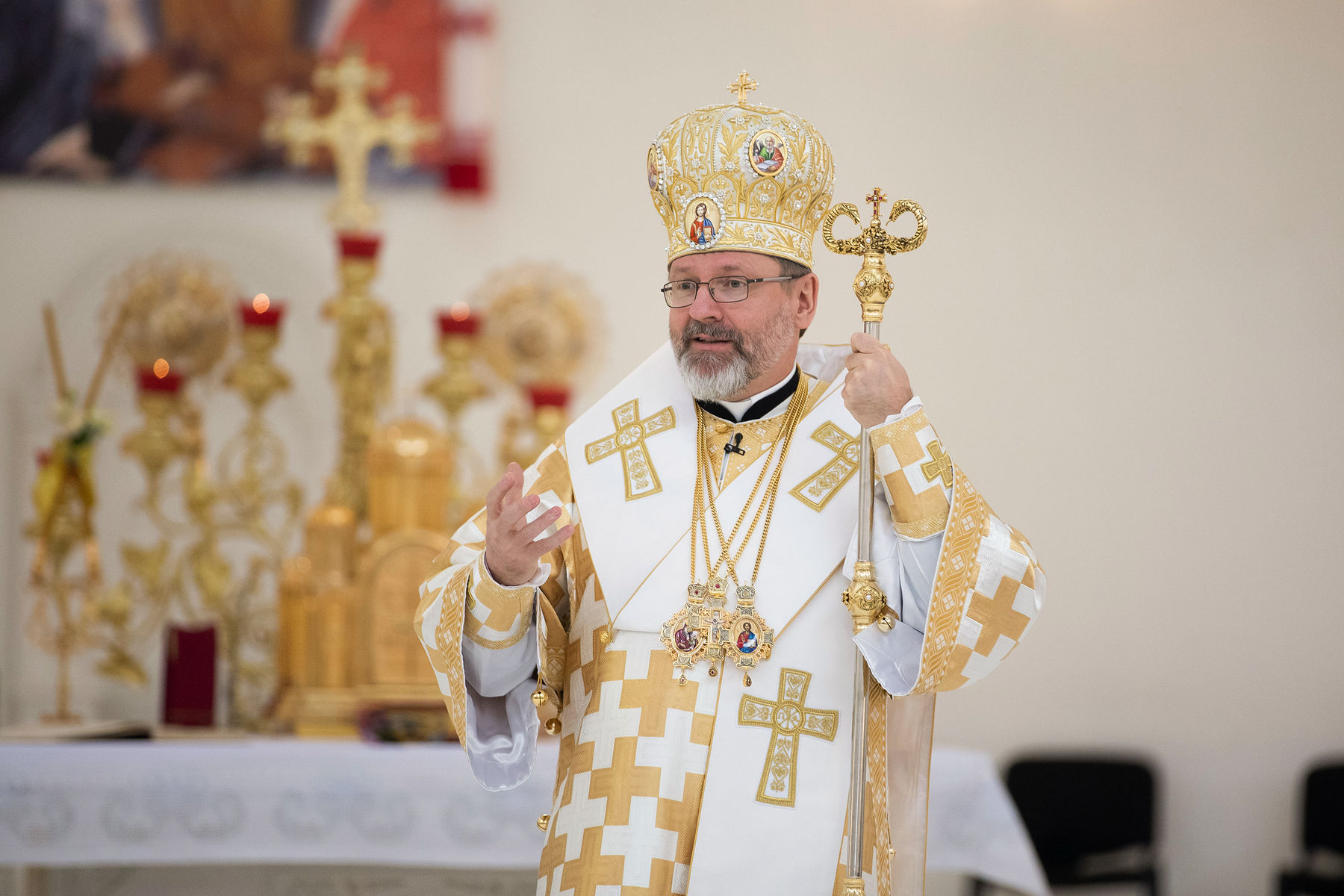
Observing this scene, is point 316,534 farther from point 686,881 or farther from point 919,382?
point 919,382

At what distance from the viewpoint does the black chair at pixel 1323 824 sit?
5.99m

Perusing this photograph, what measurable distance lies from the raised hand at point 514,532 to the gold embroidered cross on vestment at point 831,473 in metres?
0.53

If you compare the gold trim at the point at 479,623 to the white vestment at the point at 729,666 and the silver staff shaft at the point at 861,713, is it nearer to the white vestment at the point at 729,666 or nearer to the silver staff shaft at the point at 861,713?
the white vestment at the point at 729,666

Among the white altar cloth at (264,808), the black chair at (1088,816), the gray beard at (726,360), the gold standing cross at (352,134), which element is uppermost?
the gold standing cross at (352,134)

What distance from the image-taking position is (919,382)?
6688 millimetres

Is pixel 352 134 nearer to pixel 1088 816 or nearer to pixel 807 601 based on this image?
pixel 807 601

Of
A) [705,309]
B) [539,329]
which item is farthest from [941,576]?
[539,329]

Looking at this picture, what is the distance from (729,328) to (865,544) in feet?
1.73

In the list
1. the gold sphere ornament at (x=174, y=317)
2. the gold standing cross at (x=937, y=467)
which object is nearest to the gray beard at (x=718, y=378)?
the gold standing cross at (x=937, y=467)

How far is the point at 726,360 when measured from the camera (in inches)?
111

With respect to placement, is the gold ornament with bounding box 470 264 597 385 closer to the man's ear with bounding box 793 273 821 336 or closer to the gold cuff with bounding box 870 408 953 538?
the man's ear with bounding box 793 273 821 336

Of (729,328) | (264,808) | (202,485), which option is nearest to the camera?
(729,328)

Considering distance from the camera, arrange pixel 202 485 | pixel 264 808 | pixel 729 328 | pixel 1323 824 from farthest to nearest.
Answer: pixel 1323 824 < pixel 202 485 < pixel 264 808 < pixel 729 328

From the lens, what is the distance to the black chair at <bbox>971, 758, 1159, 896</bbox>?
241 inches
